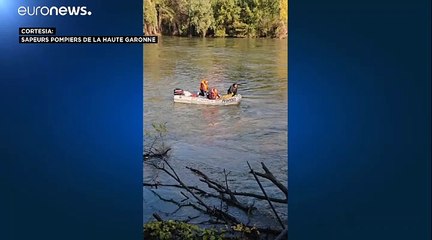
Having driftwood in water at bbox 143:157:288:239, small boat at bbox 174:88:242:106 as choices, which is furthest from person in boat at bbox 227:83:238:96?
driftwood in water at bbox 143:157:288:239

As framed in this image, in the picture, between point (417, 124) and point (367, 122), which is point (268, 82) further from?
point (417, 124)

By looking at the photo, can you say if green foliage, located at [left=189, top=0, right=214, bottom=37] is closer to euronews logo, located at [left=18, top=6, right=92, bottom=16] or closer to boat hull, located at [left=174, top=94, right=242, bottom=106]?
boat hull, located at [left=174, top=94, right=242, bottom=106]

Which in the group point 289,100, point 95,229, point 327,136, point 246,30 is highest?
point 246,30

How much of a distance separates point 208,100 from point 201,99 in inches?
1.8

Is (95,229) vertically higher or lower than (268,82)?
lower

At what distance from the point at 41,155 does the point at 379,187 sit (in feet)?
7.09

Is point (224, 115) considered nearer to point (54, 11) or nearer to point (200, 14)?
point (200, 14)

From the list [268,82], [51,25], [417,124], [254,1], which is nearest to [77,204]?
[51,25]

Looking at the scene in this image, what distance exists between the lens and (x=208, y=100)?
11.1ft

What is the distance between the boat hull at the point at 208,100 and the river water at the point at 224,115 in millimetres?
28

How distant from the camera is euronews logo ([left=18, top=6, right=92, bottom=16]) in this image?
3318mm

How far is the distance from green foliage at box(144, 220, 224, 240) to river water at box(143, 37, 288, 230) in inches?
3.2

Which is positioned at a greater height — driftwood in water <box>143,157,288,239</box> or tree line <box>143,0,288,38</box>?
tree line <box>143,0,288,38</box>

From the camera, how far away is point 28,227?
3357 millimetres
